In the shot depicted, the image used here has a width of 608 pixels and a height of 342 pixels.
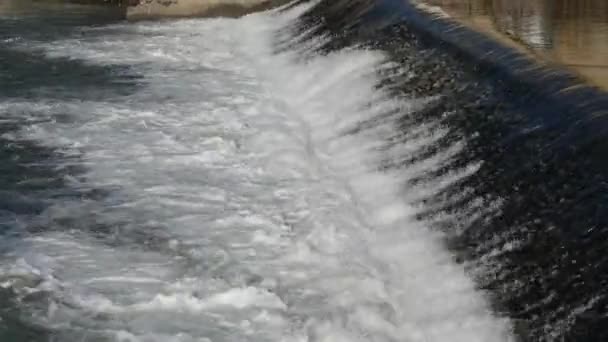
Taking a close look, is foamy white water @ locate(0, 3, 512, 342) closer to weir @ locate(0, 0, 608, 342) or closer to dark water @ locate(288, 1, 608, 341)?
weir @ locate(0, 0, 608, 342)

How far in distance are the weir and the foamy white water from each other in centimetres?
2

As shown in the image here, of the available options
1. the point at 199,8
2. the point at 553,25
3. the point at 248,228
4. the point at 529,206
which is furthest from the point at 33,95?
the point at 199,8

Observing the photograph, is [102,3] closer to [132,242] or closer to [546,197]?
[132,242]

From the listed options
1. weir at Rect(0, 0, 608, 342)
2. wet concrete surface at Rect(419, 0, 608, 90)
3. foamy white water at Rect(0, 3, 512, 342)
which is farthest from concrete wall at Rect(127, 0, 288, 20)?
weir at Rect(0, 0, 608, 342)

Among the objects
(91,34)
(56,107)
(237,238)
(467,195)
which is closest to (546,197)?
(467,195)

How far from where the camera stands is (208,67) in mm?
14453

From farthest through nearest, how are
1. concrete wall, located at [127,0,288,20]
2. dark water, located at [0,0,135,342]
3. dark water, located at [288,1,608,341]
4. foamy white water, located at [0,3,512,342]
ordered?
concrete wall, located at [127,0,288,20], dark water, located at [0,0,135,342], foamy white water, located at [0,3,512,342], dark water, located at [288,1,608,341]

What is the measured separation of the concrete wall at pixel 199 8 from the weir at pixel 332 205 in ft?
29.8

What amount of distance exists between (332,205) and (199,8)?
14.1 metres

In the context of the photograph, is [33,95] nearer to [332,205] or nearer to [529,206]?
[332,205]

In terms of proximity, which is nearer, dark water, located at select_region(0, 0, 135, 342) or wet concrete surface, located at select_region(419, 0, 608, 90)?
dark water, located at select_region(0, 0, 135, 342)

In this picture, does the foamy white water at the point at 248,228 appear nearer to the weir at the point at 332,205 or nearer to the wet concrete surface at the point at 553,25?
the weir at the point at 332,205

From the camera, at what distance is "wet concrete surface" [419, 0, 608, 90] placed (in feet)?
27.2

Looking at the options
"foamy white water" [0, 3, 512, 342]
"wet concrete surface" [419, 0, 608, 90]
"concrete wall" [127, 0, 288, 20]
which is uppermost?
"wet concrete surface" [419, 0, 608, 90]
